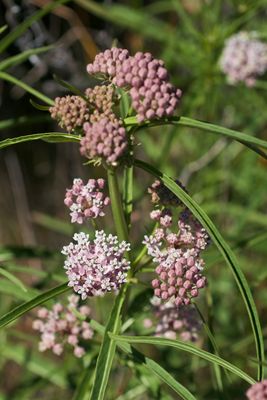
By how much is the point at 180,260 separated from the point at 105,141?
0.82ft

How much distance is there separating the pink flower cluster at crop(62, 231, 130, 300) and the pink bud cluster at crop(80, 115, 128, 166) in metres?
0.14

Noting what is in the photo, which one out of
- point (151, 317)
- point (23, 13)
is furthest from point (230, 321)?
point (23, 13)

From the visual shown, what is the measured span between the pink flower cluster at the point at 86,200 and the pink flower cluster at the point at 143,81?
0.15 metres

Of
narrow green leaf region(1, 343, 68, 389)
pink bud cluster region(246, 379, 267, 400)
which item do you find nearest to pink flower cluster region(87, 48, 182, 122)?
pink bud cluster region(246, 379, 267, 400)

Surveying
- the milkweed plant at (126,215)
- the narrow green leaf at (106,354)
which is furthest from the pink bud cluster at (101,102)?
the narrow green leaf at (106,354)

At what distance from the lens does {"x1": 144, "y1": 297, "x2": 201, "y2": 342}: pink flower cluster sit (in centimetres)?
140

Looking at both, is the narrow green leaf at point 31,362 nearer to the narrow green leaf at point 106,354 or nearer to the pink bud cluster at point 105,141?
the narrow green leaf at point 106,354

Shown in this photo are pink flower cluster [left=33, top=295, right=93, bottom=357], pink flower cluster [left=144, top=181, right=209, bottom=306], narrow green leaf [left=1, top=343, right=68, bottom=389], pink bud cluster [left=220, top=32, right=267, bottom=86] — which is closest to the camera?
pink flower cluster [left=144, top=181, right=209, bottom=306]

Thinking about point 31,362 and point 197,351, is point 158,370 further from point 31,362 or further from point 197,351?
point 31,362

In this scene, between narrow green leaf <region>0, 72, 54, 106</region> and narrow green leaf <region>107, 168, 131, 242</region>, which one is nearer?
narrow green leaf <region>107, 168, 131, 242</region>

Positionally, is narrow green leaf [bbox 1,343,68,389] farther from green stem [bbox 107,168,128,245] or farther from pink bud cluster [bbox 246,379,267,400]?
pink bud cluster [bbox 246,379,267,400]

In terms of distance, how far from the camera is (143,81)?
3.32 ft

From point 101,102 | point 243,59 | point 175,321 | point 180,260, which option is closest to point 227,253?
point 180,260

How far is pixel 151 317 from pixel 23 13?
5.58 feet
